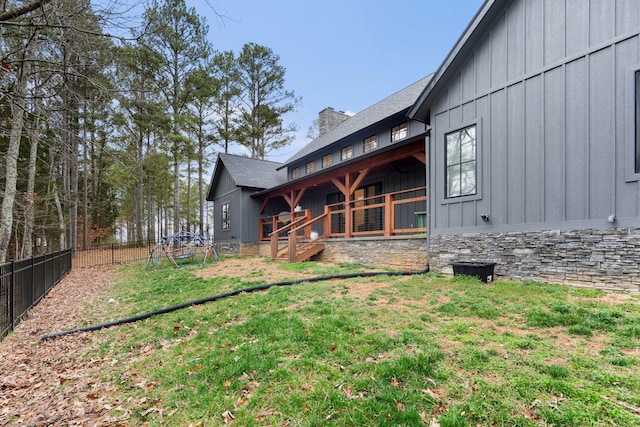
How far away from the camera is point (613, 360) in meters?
2.64

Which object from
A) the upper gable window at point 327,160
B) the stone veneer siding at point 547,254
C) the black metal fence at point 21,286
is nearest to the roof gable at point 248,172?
the upper gable window at point 327,160

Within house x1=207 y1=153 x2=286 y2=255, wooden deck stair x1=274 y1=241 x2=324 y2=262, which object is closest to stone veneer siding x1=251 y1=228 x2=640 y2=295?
wooden deck stair x1=274 y1=241 x2=324 y2=262

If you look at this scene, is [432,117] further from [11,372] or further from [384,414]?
[11,372]

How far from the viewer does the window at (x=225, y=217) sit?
17.3 metres

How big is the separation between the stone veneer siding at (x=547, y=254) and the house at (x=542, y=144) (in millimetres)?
17

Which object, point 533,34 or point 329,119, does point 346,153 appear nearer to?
point 329,119

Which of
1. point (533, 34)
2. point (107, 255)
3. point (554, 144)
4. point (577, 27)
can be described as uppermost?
point (533, 34)

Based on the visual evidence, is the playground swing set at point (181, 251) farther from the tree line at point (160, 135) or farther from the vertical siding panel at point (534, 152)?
the vertical siding panel at point (534, 152)

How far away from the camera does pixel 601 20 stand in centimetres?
504

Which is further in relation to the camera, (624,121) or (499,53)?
(499,53)

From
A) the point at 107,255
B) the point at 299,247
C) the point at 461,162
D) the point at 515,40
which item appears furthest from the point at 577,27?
the point at 107,255

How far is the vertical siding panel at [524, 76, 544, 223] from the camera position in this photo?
18.4 feet

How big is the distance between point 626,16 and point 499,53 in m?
1.91

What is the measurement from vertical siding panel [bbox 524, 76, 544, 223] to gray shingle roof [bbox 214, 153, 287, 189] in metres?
12.6
